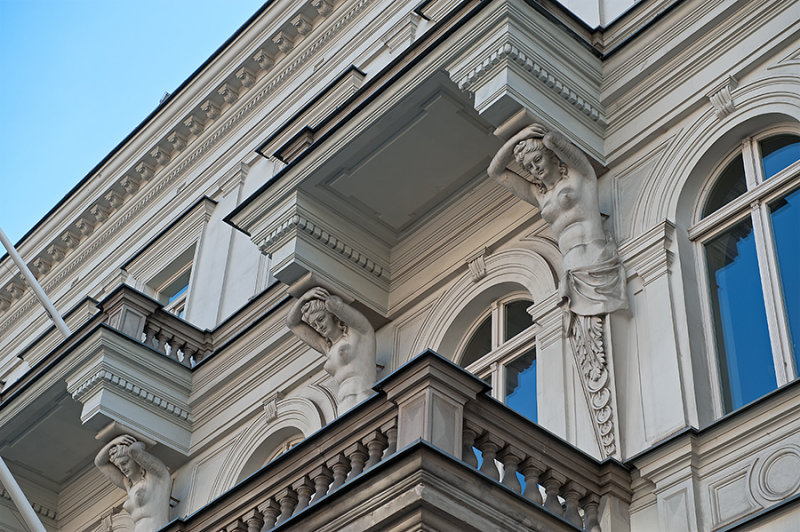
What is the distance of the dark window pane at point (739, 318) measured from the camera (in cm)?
974

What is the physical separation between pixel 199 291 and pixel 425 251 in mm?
5925

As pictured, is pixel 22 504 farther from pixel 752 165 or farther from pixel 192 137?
pixel 192 137

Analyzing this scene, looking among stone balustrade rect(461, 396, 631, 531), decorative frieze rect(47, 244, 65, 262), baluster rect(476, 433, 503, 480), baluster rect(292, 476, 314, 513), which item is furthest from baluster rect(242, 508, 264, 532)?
decorative frieze rect(47, 244, 65, 262)

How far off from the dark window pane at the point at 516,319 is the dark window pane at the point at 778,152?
8.92ft

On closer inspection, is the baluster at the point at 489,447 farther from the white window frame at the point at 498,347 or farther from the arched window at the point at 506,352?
the white window frame at the point at 498,347

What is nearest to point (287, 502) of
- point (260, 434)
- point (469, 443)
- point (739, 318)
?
point (469, 443)

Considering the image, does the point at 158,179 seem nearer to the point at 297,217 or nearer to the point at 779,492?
the point at 297,217

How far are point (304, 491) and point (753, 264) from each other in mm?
3910

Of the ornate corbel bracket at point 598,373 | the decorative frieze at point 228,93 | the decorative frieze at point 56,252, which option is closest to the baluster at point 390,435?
the ornate corbel bracket at point 598,373

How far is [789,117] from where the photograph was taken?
1060cm

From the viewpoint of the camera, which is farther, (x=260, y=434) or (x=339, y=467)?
(x=260, y=434)

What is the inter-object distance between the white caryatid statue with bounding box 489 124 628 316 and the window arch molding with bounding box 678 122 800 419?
2.12ft

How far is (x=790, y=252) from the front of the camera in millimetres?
10023

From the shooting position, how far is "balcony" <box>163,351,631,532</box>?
816 cm
